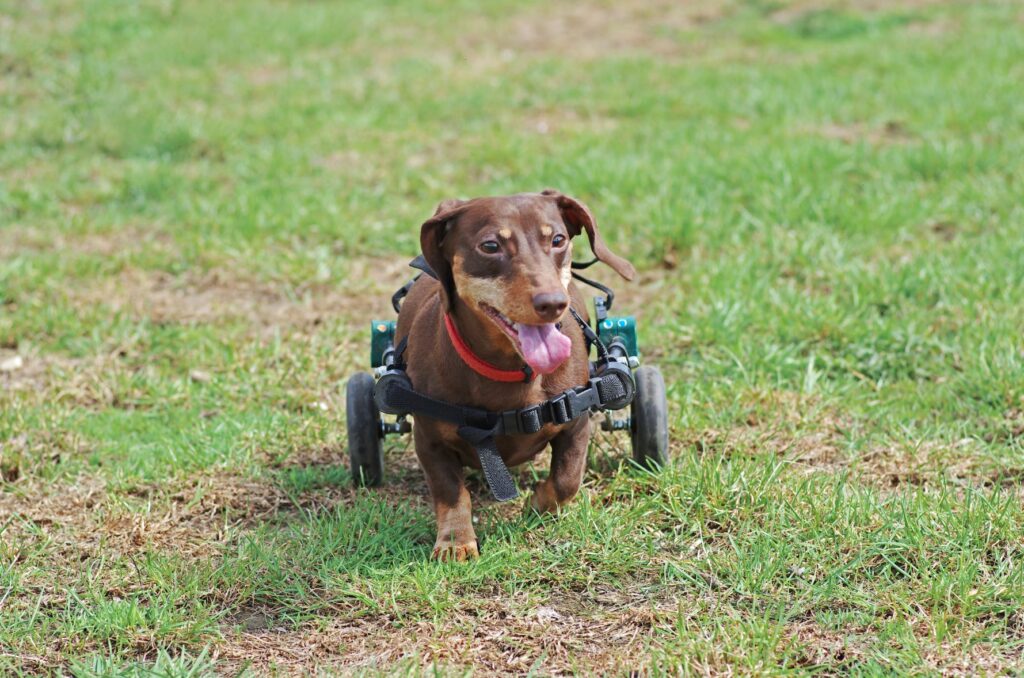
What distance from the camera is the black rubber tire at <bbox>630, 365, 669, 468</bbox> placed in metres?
3.73

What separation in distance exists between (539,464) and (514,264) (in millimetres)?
1121

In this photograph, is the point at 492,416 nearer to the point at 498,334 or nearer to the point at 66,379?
the point at 498,334

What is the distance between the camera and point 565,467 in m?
3.49

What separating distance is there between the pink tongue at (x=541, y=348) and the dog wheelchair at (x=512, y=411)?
0.86 ft

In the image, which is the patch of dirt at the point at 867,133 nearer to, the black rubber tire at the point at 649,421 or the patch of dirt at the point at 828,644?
the black rubber tire at the point at 649,421

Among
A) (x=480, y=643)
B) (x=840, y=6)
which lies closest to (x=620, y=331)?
(x=480, y=643)

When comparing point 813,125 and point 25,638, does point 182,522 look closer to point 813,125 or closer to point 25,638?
point 25,638

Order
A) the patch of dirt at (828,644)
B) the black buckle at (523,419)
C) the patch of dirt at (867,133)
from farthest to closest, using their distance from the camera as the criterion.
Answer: the patch of dirt at (867,133)
the black buckle at (523,419)
the patch of dirt at (828,644)

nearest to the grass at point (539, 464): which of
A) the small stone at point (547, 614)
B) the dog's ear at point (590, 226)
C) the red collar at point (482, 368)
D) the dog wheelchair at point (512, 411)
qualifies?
the small stone at point (547, 614)

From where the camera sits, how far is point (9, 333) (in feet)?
17.1

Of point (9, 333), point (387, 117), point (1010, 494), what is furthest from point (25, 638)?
point (387, 117)

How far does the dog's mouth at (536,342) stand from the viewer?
305cm

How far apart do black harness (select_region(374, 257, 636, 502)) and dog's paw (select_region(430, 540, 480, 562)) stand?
0.16 m

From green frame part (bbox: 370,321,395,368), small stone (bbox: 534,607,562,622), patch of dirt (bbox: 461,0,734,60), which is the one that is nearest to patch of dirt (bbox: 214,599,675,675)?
small stone (bbox: 534,607,562,622)
